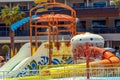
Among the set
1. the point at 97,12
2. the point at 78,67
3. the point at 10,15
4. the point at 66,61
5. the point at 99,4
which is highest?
the point at 99,4

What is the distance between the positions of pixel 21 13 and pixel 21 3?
7041 mm

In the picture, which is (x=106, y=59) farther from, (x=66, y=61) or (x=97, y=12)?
(x=97, y=12)

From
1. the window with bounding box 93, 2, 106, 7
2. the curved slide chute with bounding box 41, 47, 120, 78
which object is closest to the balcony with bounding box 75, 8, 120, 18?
the window with bounding box 93, 2, 106, 7

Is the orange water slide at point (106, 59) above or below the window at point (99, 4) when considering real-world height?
below

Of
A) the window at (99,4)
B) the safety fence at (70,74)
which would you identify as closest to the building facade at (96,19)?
the window at (99,4)

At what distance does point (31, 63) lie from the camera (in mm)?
24453

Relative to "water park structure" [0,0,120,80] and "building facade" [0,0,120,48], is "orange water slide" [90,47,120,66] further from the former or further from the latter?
"building facade" [0,0,120,48]

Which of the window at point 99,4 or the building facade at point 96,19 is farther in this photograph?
the window at point 99,4

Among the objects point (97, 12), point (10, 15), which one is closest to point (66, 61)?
point (97, 12)

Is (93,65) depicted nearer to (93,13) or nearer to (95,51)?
(95,51)

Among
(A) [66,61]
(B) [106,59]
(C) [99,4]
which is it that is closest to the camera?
(B) [106,59]

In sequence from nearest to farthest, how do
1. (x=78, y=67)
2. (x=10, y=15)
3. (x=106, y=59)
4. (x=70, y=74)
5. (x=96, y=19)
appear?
(x=70, y=74) → (x=78, y=67) → (x=106, y=59) → (x=10, y=15) → (x=96, y=19)

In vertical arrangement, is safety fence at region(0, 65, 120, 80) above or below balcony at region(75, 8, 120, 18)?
below

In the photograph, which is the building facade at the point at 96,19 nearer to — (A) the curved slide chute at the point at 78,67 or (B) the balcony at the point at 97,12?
(B) the balcony at the point at 97,12
